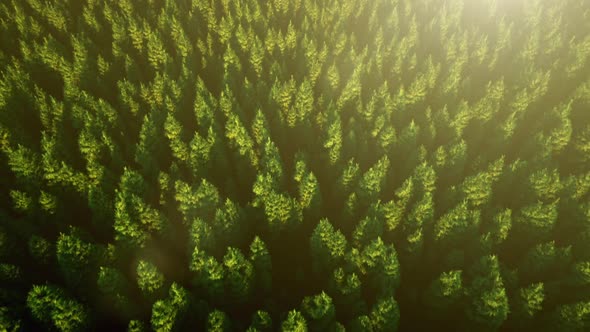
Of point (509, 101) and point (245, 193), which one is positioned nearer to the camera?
point (245, 193)

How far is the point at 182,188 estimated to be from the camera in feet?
90.1

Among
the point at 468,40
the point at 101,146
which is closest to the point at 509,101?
the point at 468,40

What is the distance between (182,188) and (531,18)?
168 ft

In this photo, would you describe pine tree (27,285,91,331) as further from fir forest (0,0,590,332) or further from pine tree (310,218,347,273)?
pine tree (310,218,347,273)

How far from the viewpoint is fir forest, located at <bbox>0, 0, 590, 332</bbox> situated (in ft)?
82.0

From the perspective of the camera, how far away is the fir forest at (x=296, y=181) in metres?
25.0

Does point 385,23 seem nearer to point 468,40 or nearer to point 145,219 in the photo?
point 468,40

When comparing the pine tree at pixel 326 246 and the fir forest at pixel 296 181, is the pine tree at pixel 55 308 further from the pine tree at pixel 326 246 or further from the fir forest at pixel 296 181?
the pine tree at pixel 326 246

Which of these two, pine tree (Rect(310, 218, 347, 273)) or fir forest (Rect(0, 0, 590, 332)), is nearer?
fir forest (Rect(0, 0, 590, 332))

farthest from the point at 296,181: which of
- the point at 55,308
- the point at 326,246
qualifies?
the point at 55,308

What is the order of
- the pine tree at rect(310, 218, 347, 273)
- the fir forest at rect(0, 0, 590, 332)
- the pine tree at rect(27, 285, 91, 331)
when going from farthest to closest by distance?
the pine tree at rect(310, 218, 347, 273), the fir forest at rect(0, 0, 590, 332), the pine tree at rect(27, 285, 91, 331)

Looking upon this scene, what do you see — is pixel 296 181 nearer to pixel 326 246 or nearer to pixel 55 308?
pixel 326 246

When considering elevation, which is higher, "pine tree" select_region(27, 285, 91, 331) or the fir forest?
the fir forest

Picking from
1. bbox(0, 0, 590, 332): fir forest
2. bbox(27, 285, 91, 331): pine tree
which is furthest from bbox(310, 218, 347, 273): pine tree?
bbox(27, 285, 91, 331): pine tree
